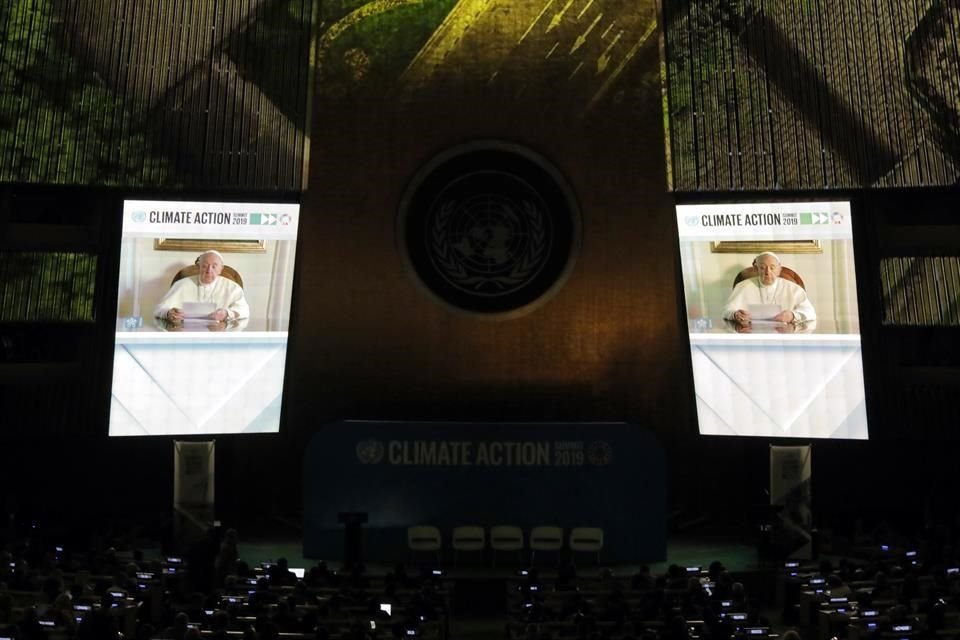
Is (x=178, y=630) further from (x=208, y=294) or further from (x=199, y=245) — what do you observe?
(x=199, y=245)

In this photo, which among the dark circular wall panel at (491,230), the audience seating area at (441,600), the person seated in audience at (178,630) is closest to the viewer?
the person seated in audience at (178,630)

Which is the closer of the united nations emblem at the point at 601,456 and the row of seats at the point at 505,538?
the row of seats at the point at 505,538

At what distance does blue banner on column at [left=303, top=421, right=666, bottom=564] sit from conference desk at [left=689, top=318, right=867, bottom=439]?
2205 mm

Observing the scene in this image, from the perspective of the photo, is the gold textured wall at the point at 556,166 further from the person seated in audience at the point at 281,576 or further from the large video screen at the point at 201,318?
the person seated in audience at the point at 281,576

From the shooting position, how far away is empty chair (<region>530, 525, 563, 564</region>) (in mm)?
13258

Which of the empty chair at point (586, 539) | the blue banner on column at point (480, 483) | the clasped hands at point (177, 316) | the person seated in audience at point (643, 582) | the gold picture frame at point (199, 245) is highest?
the gold picture frame at point (199, 245)

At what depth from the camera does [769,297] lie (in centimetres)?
1496

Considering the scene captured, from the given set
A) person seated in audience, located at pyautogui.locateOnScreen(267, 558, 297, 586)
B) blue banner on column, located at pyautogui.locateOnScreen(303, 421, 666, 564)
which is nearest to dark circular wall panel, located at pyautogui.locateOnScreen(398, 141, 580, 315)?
blue banner on column, located at pyautogui.locateOnScreen(303, 421, 666, 564)

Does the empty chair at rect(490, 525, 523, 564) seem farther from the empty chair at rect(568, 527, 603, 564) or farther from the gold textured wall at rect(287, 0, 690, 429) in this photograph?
the gold textured wall at rect(287, 0, 690, 429)

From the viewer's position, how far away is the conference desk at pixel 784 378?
1473 centimetres

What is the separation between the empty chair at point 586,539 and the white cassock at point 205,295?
5458 millimetres

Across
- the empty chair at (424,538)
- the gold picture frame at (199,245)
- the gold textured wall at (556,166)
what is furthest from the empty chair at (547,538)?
the gold picture frame at (199,245)

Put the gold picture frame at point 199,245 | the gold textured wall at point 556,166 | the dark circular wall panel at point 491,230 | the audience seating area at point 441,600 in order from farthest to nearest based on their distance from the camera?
the dark circular wall panel at point 491,230 < the gold textured wall at point 556,166 < the gold picture frame at point 199,245 < the audience seating area at point 441,600

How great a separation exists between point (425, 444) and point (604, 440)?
7.18 feet
